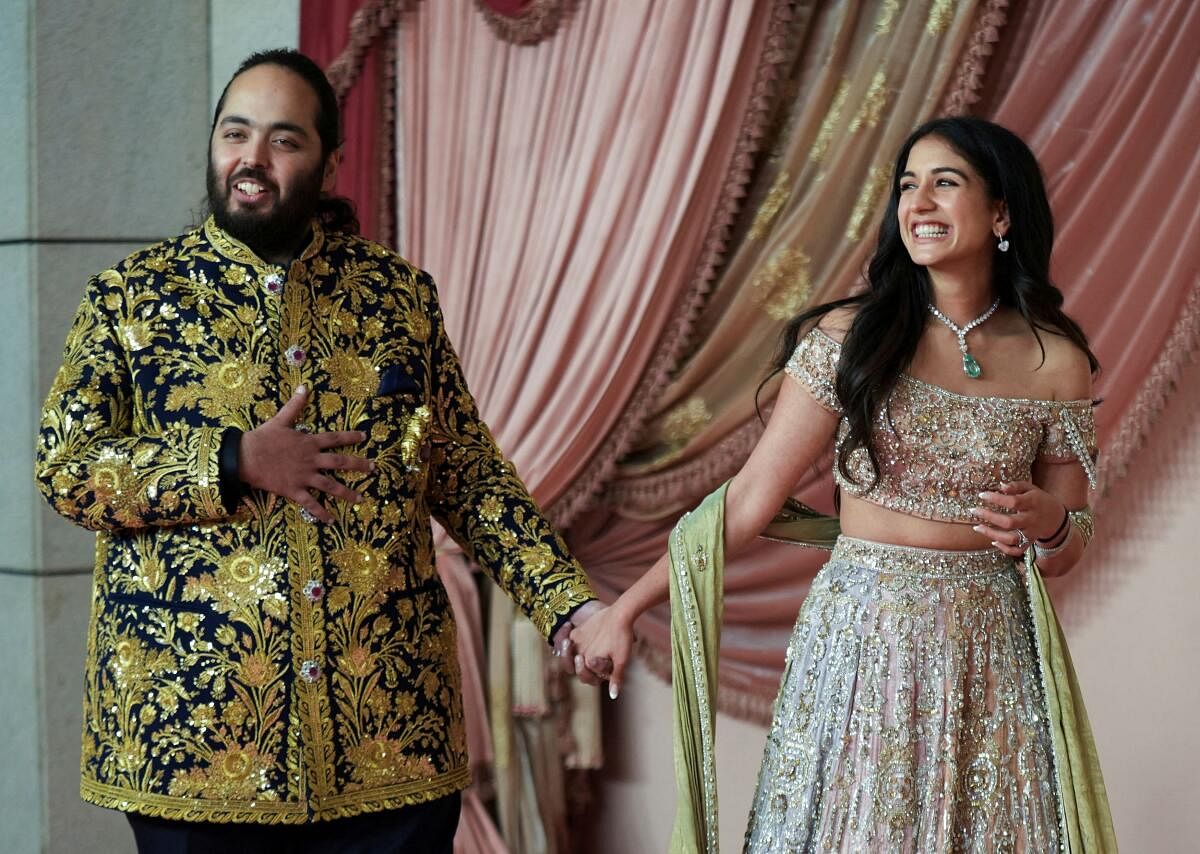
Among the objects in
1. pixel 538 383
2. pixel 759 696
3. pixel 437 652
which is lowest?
pixel 759 696

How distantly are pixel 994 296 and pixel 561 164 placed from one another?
1.46 meters

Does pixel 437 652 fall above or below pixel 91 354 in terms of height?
below

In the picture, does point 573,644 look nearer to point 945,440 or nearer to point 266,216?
point 945,440

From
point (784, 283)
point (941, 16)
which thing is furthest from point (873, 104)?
point (784, 283)

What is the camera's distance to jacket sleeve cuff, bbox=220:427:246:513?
1.90 metres

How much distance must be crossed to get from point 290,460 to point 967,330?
96cm

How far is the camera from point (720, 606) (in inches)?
88.1

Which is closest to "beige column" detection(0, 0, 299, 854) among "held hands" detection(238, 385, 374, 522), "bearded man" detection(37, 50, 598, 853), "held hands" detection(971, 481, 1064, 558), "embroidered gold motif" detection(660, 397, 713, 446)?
"embroidered gold motif" detection(660, 397, 713, 446)

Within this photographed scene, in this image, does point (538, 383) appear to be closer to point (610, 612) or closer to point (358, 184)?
point (358, 184)

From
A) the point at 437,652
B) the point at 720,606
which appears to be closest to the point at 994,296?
the point at 720,606

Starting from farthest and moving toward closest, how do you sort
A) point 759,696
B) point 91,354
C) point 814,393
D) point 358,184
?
point 358,184 < point 759,696 < point 814,393 < point 91,354

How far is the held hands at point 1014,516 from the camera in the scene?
2092mm

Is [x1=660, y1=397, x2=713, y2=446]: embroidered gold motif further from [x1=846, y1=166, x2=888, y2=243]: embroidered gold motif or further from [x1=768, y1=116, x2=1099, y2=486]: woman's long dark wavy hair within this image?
[x1=768, y1=116, x2=1099, y2=486]: woman's long dark wavy hair

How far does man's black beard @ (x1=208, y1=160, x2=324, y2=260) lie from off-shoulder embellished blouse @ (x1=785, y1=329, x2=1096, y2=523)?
2.40ft
